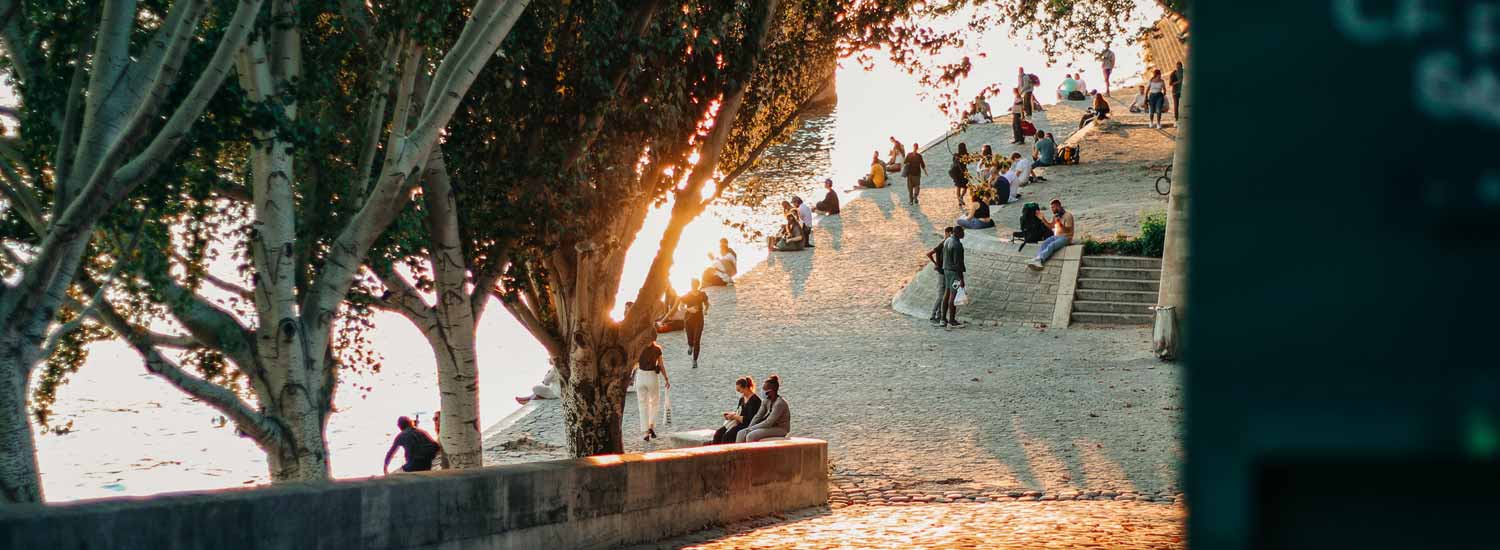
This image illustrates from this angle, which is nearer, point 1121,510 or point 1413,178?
point 1413,178

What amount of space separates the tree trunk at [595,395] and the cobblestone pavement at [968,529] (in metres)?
2.44

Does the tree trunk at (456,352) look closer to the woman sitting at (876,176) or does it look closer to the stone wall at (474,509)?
the stone wall at (474,509)

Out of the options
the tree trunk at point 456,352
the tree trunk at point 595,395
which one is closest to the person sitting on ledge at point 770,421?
the tree trunk at point 595,395

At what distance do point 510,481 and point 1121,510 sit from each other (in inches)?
226

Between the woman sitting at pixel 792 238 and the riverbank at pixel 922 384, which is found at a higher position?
the woman sitting at pixel 792 238

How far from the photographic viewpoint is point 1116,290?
2444cm

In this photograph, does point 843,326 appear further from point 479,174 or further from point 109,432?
point 479,174

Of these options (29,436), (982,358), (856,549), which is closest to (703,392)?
(982,358)

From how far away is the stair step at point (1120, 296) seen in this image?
941 inches

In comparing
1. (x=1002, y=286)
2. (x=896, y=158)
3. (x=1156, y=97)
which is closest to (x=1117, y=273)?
(x=1002, y=286)

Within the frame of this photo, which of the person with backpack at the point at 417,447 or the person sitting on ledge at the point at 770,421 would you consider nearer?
the person with backpack at the point at 417,447

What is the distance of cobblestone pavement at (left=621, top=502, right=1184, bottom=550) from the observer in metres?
10.2

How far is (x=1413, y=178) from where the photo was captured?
5.10 ft

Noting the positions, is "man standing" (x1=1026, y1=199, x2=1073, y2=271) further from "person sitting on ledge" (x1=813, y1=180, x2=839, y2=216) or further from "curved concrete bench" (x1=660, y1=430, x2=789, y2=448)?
"person sitting on ledge" (x1=813, y1=180, x2=839, y2=216)
